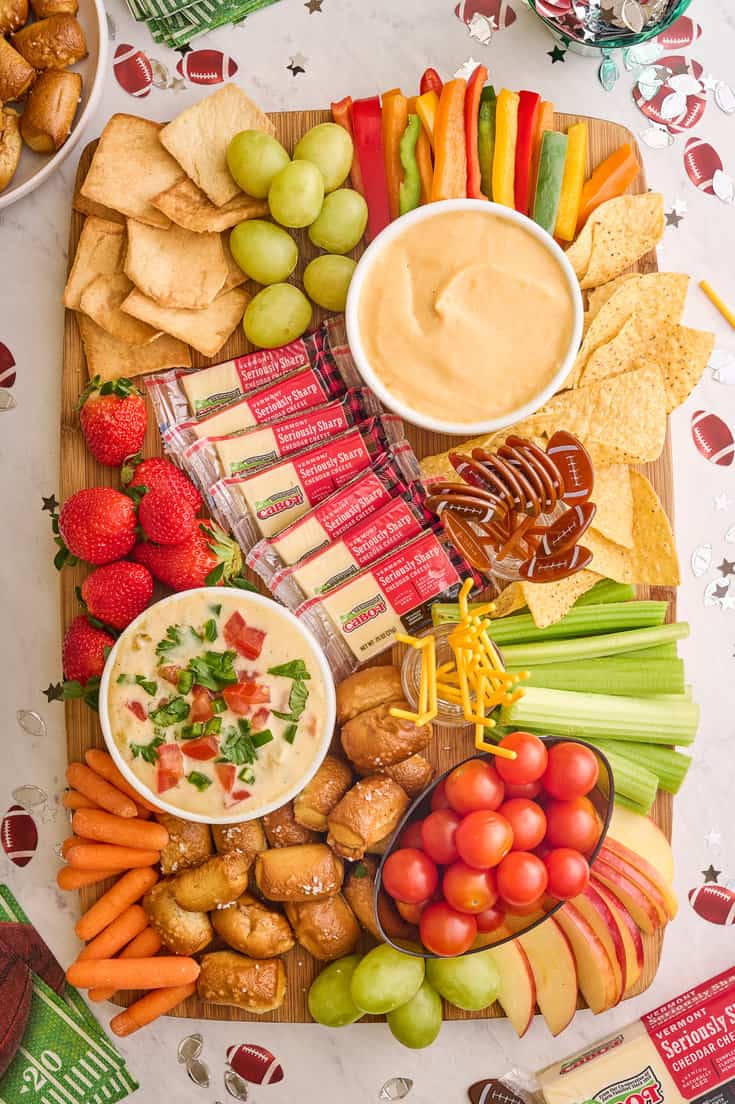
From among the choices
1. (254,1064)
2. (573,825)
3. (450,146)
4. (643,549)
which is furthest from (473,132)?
(254,1064)

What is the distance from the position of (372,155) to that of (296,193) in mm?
259

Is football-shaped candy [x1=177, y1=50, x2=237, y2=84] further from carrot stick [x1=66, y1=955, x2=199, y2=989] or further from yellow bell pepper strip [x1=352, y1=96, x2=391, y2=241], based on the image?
carrot stick [x1=66, y1=955, x2=199, y2=989]

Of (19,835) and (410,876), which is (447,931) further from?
(19,835)

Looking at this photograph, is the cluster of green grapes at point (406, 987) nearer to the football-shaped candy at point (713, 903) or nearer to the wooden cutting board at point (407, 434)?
the wooden cutting board at point (407, 434)

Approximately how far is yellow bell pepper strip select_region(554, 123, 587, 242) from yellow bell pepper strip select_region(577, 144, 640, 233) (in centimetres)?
3

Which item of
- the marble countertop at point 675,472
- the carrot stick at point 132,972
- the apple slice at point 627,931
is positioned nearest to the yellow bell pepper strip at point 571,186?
the marble countertop at point 675,472

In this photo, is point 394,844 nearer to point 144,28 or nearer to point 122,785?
point 122,785

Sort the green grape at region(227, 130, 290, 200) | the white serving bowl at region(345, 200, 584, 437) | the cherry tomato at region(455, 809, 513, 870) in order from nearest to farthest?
the cherry tomato at region(455, 809, 513, 870), the white serving bowl at region(345, 200, 584, 437), the green grape at region(227, 130, 290, 200)

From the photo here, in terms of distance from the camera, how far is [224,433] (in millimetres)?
2238

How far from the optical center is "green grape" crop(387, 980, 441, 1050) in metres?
2.15

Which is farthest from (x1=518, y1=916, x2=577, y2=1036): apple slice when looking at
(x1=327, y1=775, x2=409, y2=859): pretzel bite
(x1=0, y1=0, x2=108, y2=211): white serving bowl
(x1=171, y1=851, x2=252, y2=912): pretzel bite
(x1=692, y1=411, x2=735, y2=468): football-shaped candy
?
(x1=0, y1=0, x2=108, y2=211): white serving bowl

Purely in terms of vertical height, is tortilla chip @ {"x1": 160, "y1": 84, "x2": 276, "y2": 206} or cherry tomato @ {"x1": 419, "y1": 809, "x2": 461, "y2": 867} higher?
tortilla chip @ {"x1": 160, "y1": 84, "x2": 276, "y2": 206}

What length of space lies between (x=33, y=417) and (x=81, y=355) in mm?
247

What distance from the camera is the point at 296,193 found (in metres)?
2.10
